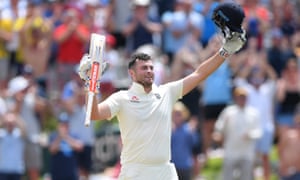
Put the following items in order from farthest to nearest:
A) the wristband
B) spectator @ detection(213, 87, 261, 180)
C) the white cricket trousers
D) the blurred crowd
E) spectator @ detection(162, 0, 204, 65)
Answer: spectator @ detection(162, 0, 204, 65), spectator @ detection(213, 87, 261, 180), the blurred crowd, the wristband, the white cricket trousers

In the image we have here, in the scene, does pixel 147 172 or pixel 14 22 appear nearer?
pixel 147 172

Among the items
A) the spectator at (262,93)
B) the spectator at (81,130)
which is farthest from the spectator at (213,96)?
the spectator at (81,130)

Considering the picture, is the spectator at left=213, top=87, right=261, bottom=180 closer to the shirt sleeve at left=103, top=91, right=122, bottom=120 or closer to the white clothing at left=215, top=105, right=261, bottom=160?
the white clothing at left=215, top=105, right=261, bottom=160

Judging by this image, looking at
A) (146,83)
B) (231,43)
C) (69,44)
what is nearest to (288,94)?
(69,44)

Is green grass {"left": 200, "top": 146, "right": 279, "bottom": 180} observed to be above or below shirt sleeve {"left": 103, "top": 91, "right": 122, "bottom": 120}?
below

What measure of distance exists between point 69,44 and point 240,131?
373cm

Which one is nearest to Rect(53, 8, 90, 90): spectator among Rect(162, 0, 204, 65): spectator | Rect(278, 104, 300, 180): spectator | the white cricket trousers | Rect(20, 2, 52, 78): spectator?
Rect(20, 2, 52, 78): spectator

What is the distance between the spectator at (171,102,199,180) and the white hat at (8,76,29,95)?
107 inches

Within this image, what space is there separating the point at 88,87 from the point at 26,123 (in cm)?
772

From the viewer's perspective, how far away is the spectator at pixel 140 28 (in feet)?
59.8

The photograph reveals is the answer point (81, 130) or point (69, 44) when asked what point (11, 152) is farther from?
point (69, 44)

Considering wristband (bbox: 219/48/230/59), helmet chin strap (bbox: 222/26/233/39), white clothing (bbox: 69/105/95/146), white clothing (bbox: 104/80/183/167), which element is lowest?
white clothing (bbox: 69/105/95/146)

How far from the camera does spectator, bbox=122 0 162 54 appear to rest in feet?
59.8

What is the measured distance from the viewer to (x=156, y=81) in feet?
55.6
